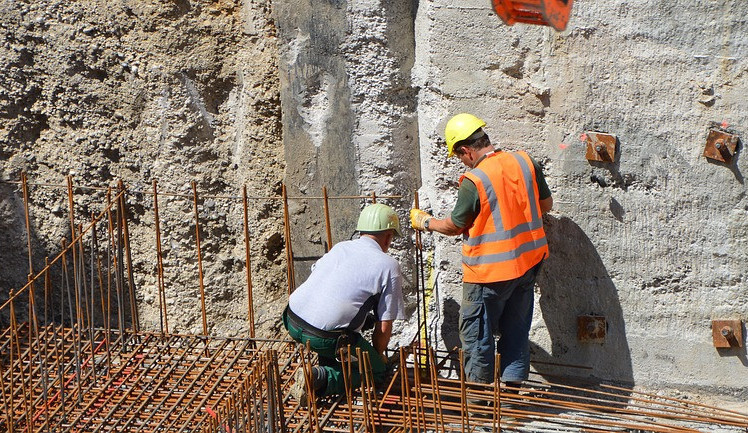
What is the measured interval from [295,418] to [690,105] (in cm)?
249

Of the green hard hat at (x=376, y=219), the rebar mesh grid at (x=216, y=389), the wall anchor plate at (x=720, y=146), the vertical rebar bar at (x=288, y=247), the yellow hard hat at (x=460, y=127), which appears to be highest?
the yellow hard hat at (x=460, y=127)

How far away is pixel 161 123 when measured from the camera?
19.5ft

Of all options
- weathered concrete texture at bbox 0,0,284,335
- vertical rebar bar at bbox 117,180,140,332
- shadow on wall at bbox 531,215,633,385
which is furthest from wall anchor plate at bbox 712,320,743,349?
vertical rebar bar at bbox 117,180,140,332

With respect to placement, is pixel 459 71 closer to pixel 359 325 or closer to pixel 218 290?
pixel 359 325

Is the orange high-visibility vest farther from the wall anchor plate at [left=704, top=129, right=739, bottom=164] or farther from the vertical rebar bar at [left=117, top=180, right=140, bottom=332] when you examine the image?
the vertical rebar bar at [left=117, top=180, right=140, bottom=332]

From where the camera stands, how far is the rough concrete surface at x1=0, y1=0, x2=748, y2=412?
4922 millimetres

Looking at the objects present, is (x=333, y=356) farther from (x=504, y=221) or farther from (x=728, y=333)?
(x=728, y=333)

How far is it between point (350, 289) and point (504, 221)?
820 mm

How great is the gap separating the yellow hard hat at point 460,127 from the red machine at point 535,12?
63 centimetres

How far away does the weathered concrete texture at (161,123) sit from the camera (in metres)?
5.86

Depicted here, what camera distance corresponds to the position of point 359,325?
4922mm

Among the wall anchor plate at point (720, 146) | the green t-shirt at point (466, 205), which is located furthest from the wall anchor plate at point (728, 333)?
the green t-shirt at point (466, 205)

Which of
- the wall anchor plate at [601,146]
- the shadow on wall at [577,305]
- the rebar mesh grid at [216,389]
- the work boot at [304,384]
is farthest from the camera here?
the shadow on wall at [577,305]

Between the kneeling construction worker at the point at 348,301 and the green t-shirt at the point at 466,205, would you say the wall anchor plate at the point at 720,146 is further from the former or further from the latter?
the kneeling construction worker at the point at 348,301
